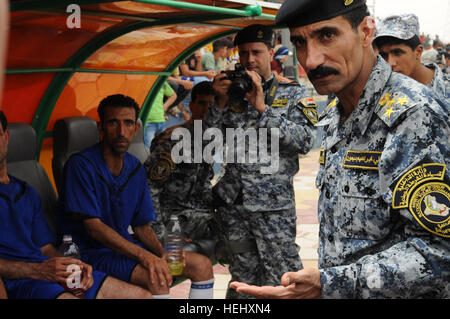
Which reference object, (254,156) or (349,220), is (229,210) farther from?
(349,220)

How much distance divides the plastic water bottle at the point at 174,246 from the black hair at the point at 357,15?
235 centimetres

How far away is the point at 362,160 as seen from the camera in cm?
147

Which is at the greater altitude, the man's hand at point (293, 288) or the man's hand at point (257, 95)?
the man's hand at point (257, 95)

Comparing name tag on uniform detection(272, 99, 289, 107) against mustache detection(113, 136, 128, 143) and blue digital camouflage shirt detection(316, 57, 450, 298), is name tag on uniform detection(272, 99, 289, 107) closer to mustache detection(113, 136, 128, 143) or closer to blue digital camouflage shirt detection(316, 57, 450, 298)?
mustache detection(113, 136, 128, 143)

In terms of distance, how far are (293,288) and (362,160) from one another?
0.42 metres

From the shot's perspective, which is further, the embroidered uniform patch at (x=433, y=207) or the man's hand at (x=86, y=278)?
A: the man's hand at (x=86, y=278)

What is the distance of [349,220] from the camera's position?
4.82ft

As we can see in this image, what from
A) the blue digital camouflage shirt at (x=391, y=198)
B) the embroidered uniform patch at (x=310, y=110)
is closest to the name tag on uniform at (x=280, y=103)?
the embroidered uniform patch at (x=310, y=110)

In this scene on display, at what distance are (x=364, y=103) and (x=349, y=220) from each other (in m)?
0.35

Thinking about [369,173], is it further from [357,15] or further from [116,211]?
[116,211]

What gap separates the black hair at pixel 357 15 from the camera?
1.51m

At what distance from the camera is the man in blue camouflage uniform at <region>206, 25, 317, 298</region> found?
350 centimetres

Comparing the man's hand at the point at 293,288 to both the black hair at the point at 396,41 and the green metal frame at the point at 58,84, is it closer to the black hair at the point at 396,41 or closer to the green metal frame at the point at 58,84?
the black hair at the point at 396,41
